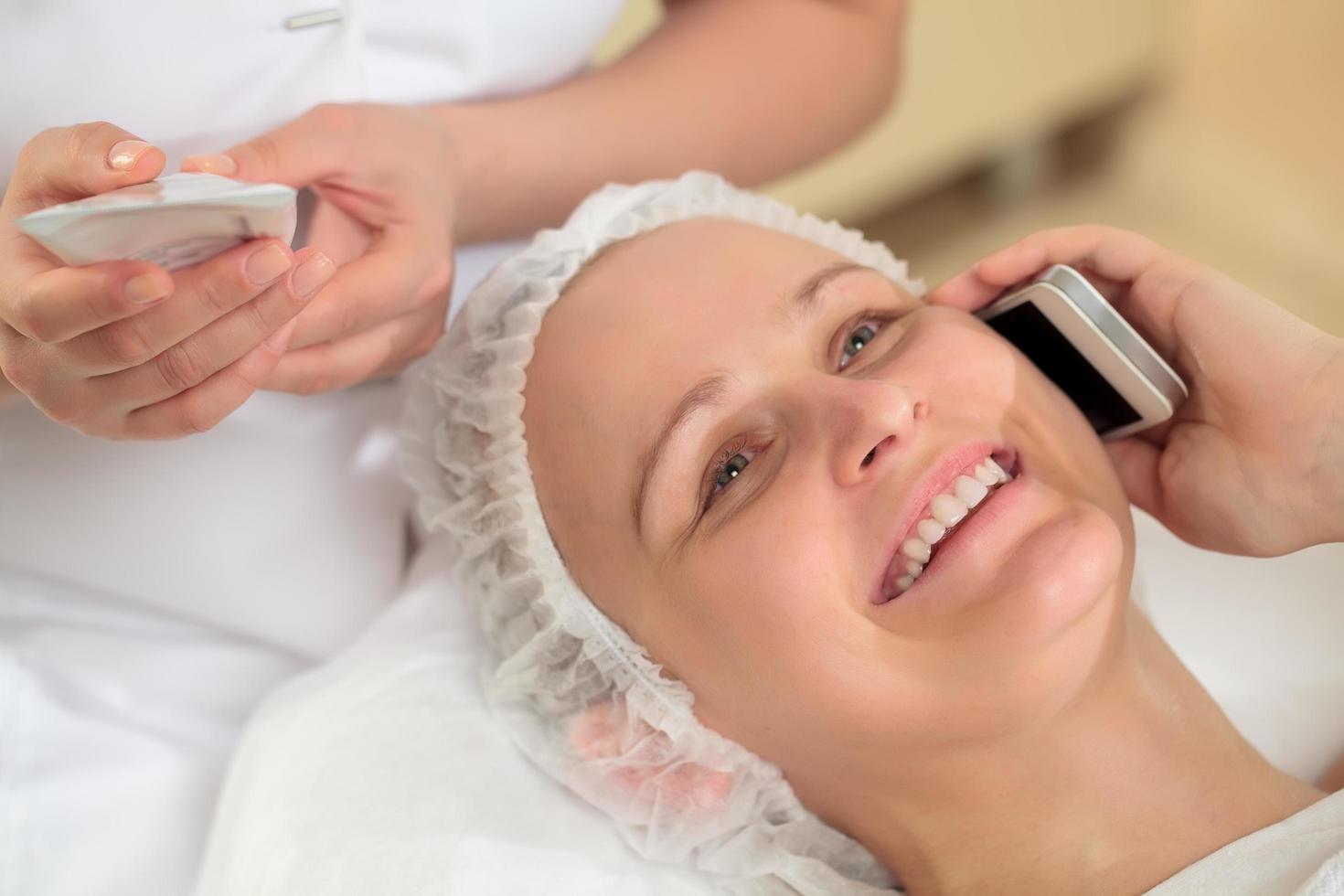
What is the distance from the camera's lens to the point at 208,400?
2.89ft

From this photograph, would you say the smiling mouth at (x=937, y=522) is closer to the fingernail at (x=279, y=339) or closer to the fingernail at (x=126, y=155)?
the fingernail at (x=279, y=339)

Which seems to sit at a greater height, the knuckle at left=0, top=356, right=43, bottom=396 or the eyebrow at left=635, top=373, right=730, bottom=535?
the knuckle at left=0, top=356, right=43, bottom=396

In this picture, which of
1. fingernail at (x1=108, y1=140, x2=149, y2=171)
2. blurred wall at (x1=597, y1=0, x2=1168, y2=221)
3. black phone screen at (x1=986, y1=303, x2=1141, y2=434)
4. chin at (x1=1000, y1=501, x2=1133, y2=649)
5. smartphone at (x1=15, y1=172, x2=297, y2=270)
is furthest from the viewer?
blurred wall at (x1=597, y1=0, x2=1168, y2=221)

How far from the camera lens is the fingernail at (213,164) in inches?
35.3

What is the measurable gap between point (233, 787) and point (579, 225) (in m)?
0.67

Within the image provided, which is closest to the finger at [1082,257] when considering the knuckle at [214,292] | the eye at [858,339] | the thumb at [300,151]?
the eye at [858,339]

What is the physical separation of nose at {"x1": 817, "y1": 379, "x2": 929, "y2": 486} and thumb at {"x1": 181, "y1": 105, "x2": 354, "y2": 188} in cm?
48

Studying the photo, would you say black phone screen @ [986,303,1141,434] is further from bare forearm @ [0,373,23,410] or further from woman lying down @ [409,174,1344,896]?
bare forearm @ [0,373,23,410]

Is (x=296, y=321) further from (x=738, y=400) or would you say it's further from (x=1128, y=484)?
(x=1128, y=484)

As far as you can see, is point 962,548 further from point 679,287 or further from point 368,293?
point 368,293

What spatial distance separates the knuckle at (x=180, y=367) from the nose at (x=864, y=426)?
19.4 inches

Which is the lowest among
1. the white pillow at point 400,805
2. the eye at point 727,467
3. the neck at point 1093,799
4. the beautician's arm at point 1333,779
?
the white pillow at point 400,805

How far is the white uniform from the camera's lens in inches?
43.6

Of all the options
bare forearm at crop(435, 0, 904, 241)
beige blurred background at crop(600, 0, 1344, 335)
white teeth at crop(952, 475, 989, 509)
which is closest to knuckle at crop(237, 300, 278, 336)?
bare forearm at crop(435, 0, 904, 241)
